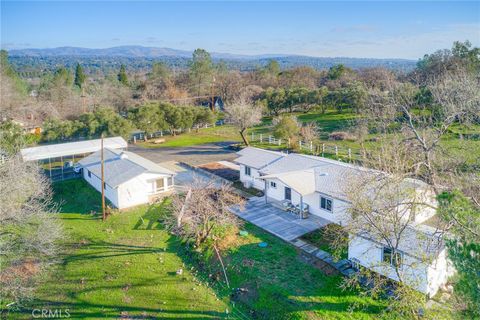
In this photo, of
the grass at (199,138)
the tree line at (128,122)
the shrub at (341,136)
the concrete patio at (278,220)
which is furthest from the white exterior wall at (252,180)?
the tree line at (128,122)

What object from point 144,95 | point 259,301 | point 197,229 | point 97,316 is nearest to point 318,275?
point 259,301

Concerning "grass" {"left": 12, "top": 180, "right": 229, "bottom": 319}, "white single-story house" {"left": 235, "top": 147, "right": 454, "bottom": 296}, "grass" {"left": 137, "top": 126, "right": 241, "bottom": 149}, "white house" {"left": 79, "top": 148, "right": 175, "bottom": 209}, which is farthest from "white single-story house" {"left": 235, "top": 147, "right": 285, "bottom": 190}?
"grass" {"left": 137, "top": 126, "right": 241, "bottom": 149}

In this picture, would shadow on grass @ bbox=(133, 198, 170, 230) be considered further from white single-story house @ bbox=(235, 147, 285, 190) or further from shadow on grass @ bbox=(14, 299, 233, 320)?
shadow on grass @ bbox=(14, 299, 233, 320)

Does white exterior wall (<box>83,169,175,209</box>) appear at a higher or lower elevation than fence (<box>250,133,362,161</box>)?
lower

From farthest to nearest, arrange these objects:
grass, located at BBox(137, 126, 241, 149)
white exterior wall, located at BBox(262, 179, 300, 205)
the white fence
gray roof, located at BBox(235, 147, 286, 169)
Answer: the white fence < grass, located at BBox(137, 126, 241, 149) < gray roof, located at BBox(235, 147, 286, 169) < white exterior wall, located at BBox(262, 179, 300, 205)

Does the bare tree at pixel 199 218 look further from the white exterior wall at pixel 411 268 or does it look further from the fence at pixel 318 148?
the fence at pixel 318 148

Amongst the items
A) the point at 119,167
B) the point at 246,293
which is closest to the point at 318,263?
the point at 246,293
